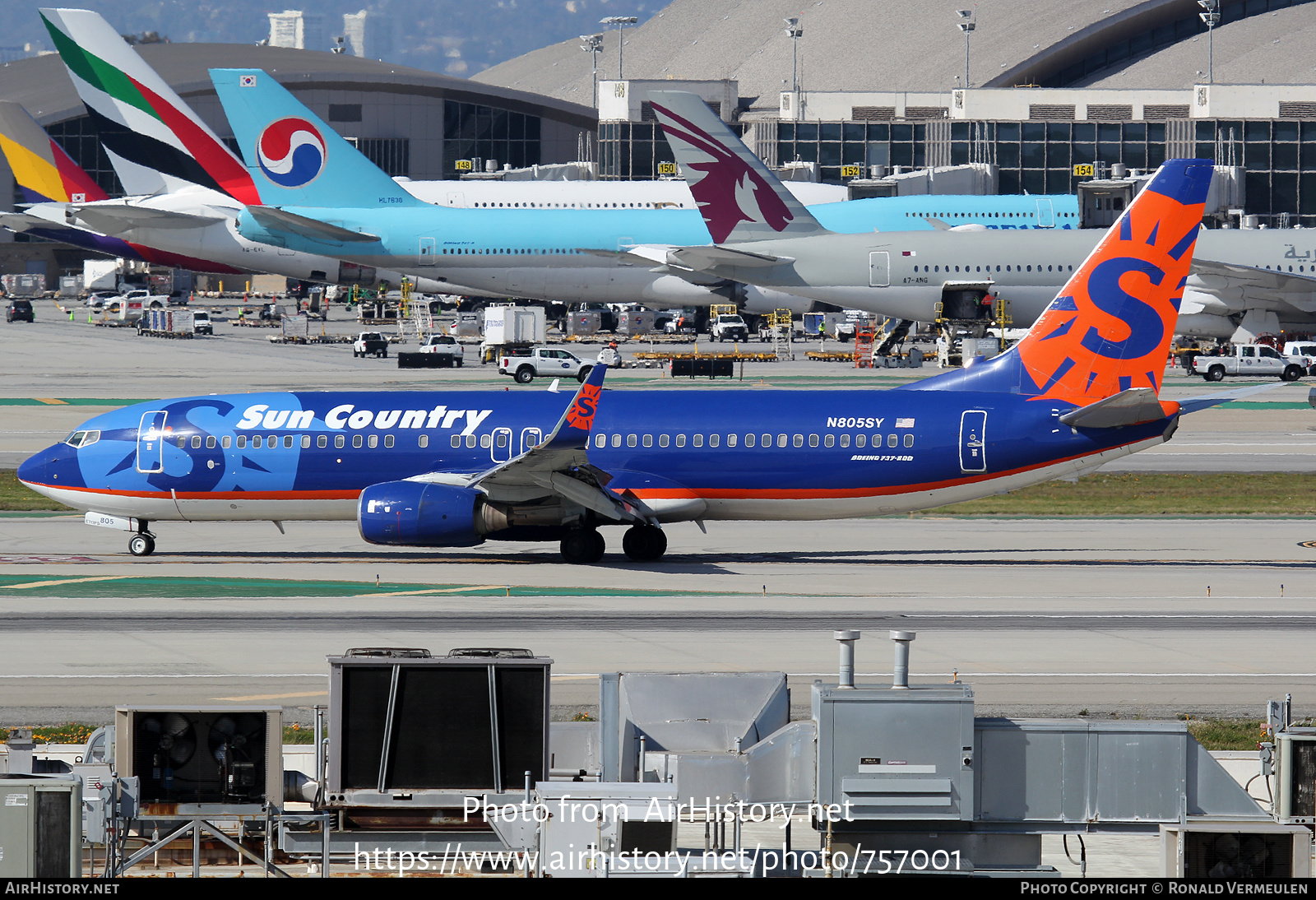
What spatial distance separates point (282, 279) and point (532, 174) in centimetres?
3702

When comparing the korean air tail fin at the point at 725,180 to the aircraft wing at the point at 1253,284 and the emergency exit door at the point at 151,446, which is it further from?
the emergency exit door at the point at 151,446

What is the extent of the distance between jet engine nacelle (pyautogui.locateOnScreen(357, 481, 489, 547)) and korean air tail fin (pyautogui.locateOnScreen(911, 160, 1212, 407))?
1349 centimetres

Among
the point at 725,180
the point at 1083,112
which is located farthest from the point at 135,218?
the point at 1083,112

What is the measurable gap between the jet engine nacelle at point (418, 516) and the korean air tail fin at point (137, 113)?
66.8m

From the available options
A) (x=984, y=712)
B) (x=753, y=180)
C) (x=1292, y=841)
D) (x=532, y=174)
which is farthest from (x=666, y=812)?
(x=532, y=174)

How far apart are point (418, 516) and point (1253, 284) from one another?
62154 mm

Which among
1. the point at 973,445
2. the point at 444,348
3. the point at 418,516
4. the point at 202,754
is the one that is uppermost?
the point at 444,348

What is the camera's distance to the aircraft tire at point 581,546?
128 feet

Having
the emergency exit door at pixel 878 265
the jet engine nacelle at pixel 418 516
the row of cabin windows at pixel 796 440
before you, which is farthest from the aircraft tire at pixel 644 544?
the emergency exit door at pixel 878 265

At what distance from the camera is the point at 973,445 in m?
38.5

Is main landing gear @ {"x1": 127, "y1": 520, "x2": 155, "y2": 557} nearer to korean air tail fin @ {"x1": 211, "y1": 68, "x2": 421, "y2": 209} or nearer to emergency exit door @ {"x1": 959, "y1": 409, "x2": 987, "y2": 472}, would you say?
emergency exit door @ {"x1": 959, "y1": 409, "x2": 987, "y2": 472}

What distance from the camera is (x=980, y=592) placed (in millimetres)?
35531

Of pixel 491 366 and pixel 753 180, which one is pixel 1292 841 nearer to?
pixel 753 180

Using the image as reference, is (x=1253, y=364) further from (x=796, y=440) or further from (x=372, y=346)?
(x=796, y=440)
